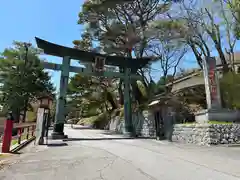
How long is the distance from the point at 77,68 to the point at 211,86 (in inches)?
329

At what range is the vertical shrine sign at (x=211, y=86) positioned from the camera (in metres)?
10.3

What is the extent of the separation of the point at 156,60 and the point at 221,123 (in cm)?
1052

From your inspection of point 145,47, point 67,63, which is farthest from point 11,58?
point 145,47

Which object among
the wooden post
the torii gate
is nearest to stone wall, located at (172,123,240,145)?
the torii gate

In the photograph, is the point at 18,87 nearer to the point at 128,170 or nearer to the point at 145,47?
the point at 145,47

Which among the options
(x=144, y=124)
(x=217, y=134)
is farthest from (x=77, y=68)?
(x=217, y=134)

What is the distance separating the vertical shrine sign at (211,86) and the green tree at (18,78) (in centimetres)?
1754

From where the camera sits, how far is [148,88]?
19.9 meters

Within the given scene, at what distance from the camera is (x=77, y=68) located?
45.0 ft

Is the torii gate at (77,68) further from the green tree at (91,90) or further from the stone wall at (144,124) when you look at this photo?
the green tree at (91,90)

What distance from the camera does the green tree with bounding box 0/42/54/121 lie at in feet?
73.9

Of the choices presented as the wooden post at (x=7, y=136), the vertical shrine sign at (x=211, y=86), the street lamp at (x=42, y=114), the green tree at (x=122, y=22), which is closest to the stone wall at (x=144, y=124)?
the green tree at (x=122, y=22)

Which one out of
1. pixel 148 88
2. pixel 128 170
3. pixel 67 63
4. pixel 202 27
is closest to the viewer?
pixel 128 170

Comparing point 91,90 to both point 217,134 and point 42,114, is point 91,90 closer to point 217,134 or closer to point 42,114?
point 42,114
